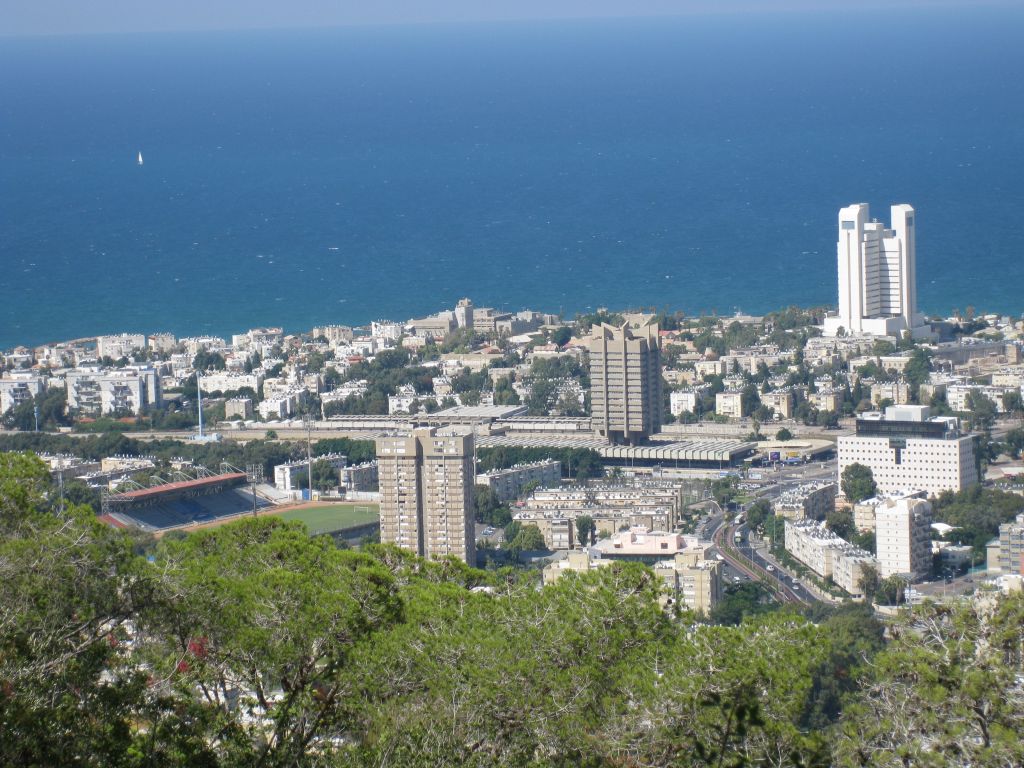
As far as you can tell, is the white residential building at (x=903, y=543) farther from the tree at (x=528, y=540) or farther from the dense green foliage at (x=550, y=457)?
the dense green foliage at (x=550, y=457)

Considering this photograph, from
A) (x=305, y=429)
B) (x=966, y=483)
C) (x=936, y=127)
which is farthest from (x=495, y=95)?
(x=966, y=483)

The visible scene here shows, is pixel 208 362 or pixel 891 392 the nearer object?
pixel 891 392

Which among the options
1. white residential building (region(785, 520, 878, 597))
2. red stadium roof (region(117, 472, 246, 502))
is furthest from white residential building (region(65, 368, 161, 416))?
white residential building (region(785, 520, 878, 597))

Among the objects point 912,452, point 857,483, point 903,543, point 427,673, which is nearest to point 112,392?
point 857,483

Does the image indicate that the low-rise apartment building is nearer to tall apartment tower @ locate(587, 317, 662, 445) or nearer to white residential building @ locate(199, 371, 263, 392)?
tall apartment tower @ locate(587, 317, 662, 445)

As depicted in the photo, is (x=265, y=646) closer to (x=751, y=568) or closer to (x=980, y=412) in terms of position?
(x=751, y=568)
